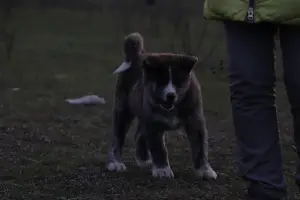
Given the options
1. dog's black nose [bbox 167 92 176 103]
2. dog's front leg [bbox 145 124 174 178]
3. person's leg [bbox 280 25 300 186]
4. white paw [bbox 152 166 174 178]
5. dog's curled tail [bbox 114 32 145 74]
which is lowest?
white paw [bbox 152 166 174 178]

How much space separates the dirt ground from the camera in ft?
13.2

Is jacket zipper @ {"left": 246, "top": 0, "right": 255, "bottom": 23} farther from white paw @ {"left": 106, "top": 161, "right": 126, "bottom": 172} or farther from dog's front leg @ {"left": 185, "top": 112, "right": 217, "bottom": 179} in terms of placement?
white paw @ {"left": 106, "top": 161, "right": 126, "bottom": 172}

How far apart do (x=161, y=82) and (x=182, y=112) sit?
0.24 meters

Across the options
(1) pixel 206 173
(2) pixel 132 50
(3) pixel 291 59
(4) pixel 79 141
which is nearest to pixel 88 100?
(4) pixel 79 141

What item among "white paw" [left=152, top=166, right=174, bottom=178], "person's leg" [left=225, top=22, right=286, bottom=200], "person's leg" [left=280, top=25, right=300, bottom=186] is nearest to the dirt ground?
"white paw" [left=152, top=166, right=174, bottom=178]

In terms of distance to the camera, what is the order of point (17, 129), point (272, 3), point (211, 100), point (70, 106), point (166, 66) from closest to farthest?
point (272, 3), point (166, 66), point (17, 129), point (70, 106), point (211, 100)

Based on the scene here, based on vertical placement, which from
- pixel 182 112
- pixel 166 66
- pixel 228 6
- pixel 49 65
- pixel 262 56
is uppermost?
pixel 228 6

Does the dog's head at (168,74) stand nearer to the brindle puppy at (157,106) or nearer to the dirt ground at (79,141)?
the brindle puppy at (157,106)

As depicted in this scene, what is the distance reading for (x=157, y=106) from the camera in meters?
4.30

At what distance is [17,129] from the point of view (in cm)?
583

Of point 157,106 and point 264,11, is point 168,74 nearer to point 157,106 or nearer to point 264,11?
point 157,106

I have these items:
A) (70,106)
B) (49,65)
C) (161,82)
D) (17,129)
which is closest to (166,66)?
(161,82)

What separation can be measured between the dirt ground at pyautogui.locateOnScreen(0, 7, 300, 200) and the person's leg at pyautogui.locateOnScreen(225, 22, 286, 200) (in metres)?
0.86

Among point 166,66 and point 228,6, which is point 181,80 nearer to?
point 166,66
